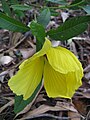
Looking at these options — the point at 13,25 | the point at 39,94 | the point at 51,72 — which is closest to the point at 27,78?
the point at 51,72

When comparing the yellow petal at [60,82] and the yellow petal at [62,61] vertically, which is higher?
the yellow petal at [62,61]

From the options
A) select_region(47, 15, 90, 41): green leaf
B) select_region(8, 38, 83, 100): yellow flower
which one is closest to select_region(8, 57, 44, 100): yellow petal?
select_region(8, 38, 83, 100): yellow flower

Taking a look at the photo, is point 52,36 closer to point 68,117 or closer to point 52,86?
point 52,86

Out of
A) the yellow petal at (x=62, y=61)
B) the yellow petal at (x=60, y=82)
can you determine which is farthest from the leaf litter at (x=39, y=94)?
the yellow petal at (x=62, y=61)

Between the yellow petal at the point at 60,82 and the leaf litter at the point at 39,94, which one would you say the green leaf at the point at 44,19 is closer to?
the yellow petal at the point at 60,82

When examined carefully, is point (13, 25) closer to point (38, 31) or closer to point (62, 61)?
point (38, 31)

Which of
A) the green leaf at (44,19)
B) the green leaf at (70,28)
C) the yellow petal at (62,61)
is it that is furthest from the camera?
the green leaf at (44,19)

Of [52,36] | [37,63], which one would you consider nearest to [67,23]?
[52,36]

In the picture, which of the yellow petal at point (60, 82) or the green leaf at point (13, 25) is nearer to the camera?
the yellow petal at point (60, 82)
